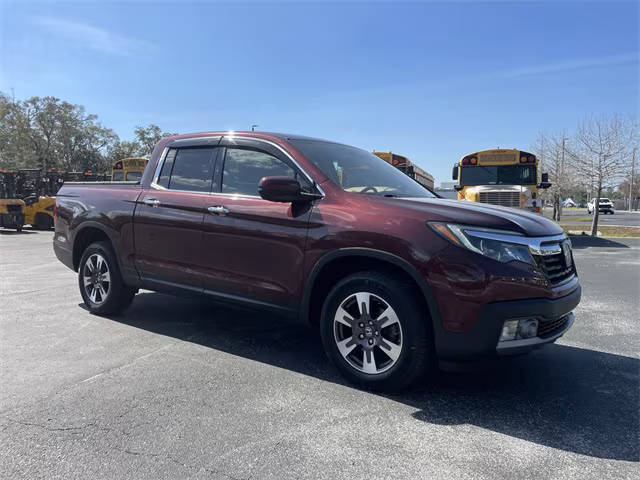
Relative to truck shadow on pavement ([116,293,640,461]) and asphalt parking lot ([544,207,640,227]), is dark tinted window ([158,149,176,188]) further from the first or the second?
asphalt parking lot ([544,207,640,227])

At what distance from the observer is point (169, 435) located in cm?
273

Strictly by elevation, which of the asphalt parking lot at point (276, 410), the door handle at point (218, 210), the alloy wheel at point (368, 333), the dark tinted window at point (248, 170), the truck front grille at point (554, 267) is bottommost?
the asphalt parking lot at point (276, 410)

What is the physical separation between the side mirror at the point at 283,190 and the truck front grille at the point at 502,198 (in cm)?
1112

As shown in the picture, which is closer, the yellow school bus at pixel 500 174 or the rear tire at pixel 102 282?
Result: the rear tire at pixel 102 282

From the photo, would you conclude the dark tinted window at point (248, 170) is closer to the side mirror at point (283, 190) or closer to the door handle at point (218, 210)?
the door handle at point (218, 210)

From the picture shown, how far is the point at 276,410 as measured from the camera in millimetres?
3045

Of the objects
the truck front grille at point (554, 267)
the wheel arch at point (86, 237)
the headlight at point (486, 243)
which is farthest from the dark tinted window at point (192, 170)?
the truck front grille at point (554, 267)

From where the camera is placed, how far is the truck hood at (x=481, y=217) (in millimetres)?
3084

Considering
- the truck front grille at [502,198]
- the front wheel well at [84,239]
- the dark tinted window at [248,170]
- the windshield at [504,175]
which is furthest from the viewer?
the windshield at [504,175]

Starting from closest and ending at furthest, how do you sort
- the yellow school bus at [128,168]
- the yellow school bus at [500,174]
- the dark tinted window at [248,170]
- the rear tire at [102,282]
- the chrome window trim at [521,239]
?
the chrome window trim at [521,239] < the dark tinted window at [248,170] < the rear tire at [102,282] < the yellow school bus at [500,174] < the yellow school bus at [128,168]

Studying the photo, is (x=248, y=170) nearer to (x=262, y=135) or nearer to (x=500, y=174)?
(x=262, y=135)

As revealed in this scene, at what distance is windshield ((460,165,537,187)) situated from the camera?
14.2 m

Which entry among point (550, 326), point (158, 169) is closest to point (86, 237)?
point (158, 169)

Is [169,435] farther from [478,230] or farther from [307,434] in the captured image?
[478,230]
